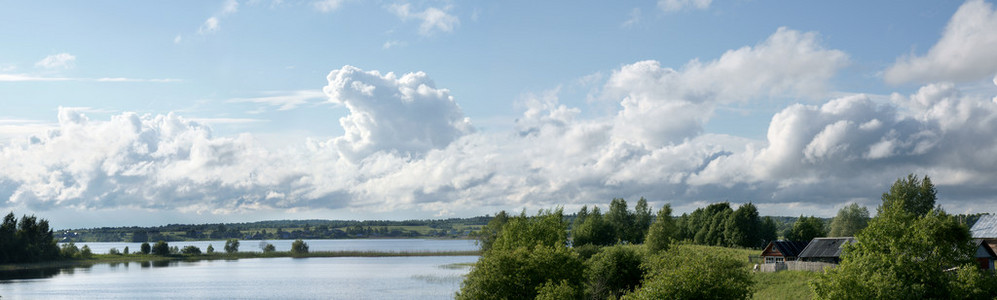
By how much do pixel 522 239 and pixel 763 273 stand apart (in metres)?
29.4

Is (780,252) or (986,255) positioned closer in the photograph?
(986,255)

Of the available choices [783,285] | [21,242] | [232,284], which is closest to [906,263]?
[783,285]

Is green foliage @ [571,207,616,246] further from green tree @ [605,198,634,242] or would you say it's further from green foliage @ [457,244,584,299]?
green foliage @ [457,244,584,299]

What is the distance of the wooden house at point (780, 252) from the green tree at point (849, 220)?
221 feet

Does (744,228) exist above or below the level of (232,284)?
above

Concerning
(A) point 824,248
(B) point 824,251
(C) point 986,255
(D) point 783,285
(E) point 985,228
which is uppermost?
(E) point 985,228

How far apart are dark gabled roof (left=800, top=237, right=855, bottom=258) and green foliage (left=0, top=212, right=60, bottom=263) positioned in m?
183

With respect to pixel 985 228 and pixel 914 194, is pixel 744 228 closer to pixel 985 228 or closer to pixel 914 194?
pixel 914 194

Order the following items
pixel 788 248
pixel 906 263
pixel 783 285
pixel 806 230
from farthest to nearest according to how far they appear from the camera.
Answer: pixel 806 230 → pixel 788 248 → pixel 783 285 → pixel 906 263

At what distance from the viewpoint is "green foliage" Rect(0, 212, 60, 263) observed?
18500 cm

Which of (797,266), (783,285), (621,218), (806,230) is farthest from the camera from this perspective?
(621,218)

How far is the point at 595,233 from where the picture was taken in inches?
6363

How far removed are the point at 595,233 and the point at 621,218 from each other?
18.8 m

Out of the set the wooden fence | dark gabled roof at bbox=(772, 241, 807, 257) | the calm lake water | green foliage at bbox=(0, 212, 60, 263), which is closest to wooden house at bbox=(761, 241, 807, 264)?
dark gabled roof at bbox=(772, 241, 807, 257)
